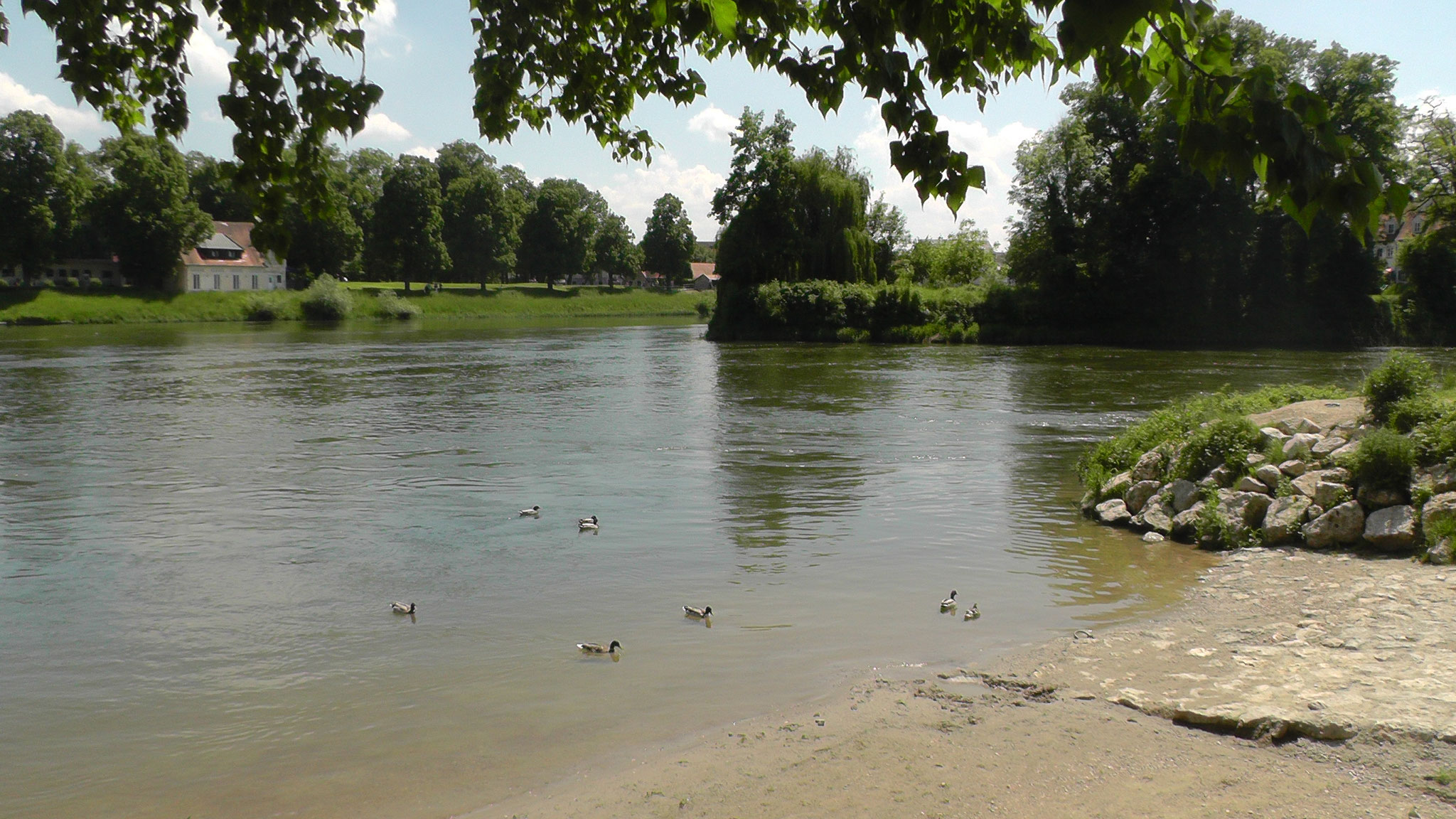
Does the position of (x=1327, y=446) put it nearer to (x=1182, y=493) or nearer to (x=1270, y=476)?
(x=1270, y=476)

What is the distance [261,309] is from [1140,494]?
80.5 meters

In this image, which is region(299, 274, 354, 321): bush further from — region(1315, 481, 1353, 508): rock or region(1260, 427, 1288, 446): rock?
region(1315, 481, 1353, 508): rock

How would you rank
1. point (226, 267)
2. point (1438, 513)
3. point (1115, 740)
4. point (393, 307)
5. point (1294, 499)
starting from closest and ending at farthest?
point (1115, 740) → point (1438, 513) → point (1294, 499) → point (393, 307) → point (226, 267)

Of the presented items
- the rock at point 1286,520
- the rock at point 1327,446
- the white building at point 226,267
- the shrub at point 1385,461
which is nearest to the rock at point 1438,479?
the shrub at point 1385,461

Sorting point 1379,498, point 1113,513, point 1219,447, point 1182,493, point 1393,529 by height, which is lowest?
point 1113,513

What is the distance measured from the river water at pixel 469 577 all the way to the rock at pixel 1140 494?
0.82m

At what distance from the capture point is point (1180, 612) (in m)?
9.30

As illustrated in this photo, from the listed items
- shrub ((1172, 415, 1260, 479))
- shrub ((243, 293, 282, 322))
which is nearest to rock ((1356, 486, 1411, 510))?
shrub ((1172, 415, 1260, 479))

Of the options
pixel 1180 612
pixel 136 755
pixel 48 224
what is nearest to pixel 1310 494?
pixel 1180 612

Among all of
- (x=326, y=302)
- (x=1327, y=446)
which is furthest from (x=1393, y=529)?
(x=326, y=302)

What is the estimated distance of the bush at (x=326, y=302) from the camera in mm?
82188

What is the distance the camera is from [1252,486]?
12227mm

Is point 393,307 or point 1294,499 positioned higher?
point 393,307

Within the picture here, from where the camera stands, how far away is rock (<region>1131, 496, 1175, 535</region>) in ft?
41.4
